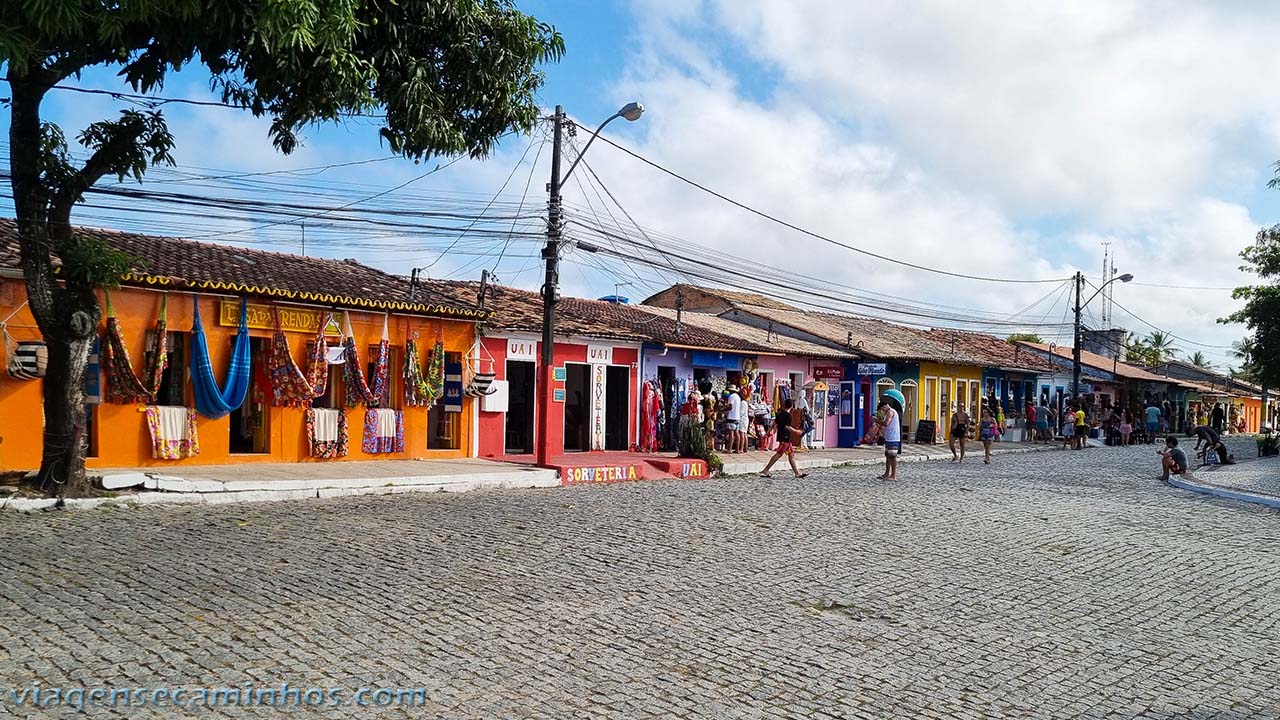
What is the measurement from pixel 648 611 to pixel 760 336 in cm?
2408

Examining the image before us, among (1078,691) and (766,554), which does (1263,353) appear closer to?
(766,554)

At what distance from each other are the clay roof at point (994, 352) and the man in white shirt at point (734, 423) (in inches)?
639

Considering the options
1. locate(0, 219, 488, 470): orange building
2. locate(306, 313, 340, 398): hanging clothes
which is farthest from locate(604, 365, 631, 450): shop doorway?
locate(306, 313, 340, 398): hanging clothes

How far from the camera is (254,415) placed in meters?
16.8

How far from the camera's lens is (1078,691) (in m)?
5.73

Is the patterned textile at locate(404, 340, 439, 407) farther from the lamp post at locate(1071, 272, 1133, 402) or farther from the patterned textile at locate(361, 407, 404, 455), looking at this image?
the lamp post at locate(1071, 272, 1133, 402)

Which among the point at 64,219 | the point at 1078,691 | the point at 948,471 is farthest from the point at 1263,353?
the point at 64,219

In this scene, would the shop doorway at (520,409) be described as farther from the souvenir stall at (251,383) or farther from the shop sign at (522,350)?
the souvenir stall at (251,383)

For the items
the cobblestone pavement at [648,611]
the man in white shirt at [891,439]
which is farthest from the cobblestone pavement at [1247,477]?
the cobblestone pavement at [648,611]

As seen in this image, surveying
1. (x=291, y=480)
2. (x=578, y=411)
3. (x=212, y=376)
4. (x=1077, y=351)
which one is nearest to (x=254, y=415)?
(x=212, y=376)

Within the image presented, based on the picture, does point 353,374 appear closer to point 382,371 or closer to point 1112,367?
point 382,371

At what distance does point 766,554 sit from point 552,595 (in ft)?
9.10

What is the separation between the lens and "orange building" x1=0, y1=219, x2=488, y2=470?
47.3 feet

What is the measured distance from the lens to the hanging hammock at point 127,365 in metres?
14.4
